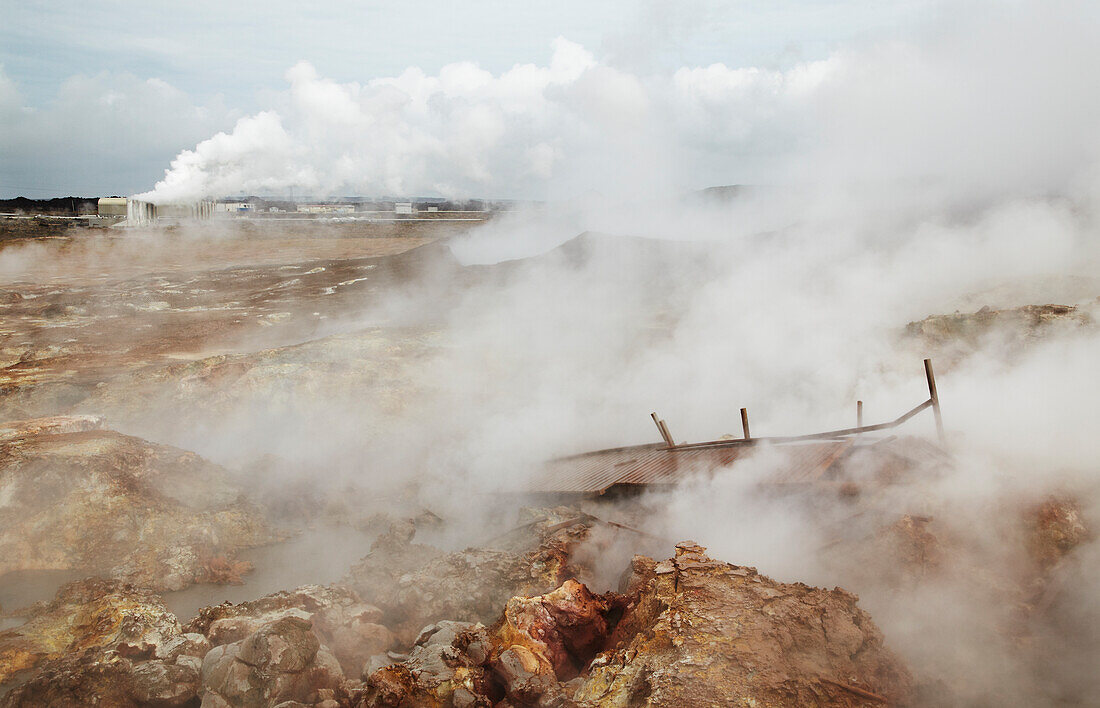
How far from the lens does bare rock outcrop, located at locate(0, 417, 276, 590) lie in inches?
283

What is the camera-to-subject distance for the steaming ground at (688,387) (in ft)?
13.7

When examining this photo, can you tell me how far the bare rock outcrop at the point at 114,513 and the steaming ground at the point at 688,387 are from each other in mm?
596

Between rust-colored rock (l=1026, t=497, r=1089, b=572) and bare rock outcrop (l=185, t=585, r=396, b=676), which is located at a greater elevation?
rust-colored rock (l=1026, t=497, r=1089, b=572)

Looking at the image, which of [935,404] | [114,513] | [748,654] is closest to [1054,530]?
Answer: [935,404]

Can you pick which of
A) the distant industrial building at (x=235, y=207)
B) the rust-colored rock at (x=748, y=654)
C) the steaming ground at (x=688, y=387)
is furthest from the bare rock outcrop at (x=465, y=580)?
the distant industrial building at (x=235, y=207)

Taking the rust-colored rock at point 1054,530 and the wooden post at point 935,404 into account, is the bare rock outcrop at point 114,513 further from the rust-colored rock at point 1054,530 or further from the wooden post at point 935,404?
the rust-colored rock at point 1054,530

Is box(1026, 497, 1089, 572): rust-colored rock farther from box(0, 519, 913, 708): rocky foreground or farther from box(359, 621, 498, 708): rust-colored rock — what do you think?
box(359, 621, 498, 708): rust-colored rock

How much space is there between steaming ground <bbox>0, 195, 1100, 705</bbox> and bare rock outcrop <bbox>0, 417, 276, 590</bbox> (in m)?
0.60

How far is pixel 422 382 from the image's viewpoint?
12.5m

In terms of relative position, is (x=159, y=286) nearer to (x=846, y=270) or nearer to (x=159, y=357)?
(x=159, y=357)

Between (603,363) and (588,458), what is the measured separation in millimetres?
4987

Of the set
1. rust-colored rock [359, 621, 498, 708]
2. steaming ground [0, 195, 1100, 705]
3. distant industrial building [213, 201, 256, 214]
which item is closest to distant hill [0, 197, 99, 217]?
distant industrial building [213, 201, 256, 214]

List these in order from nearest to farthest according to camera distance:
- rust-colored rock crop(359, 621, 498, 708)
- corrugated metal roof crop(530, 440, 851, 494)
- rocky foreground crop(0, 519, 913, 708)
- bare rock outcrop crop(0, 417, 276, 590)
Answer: rocky foreground crop(0, 519, 913, 708) < rust-colored rock crop(359, 621, 498, 708) < corrugated metal roof crop(530, 440, 851, 494) < bare rock outcrop crop(0, 417, 276, 590)

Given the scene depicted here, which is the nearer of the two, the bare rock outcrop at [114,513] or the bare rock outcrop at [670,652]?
the bare rock outcrop at [670,652]
